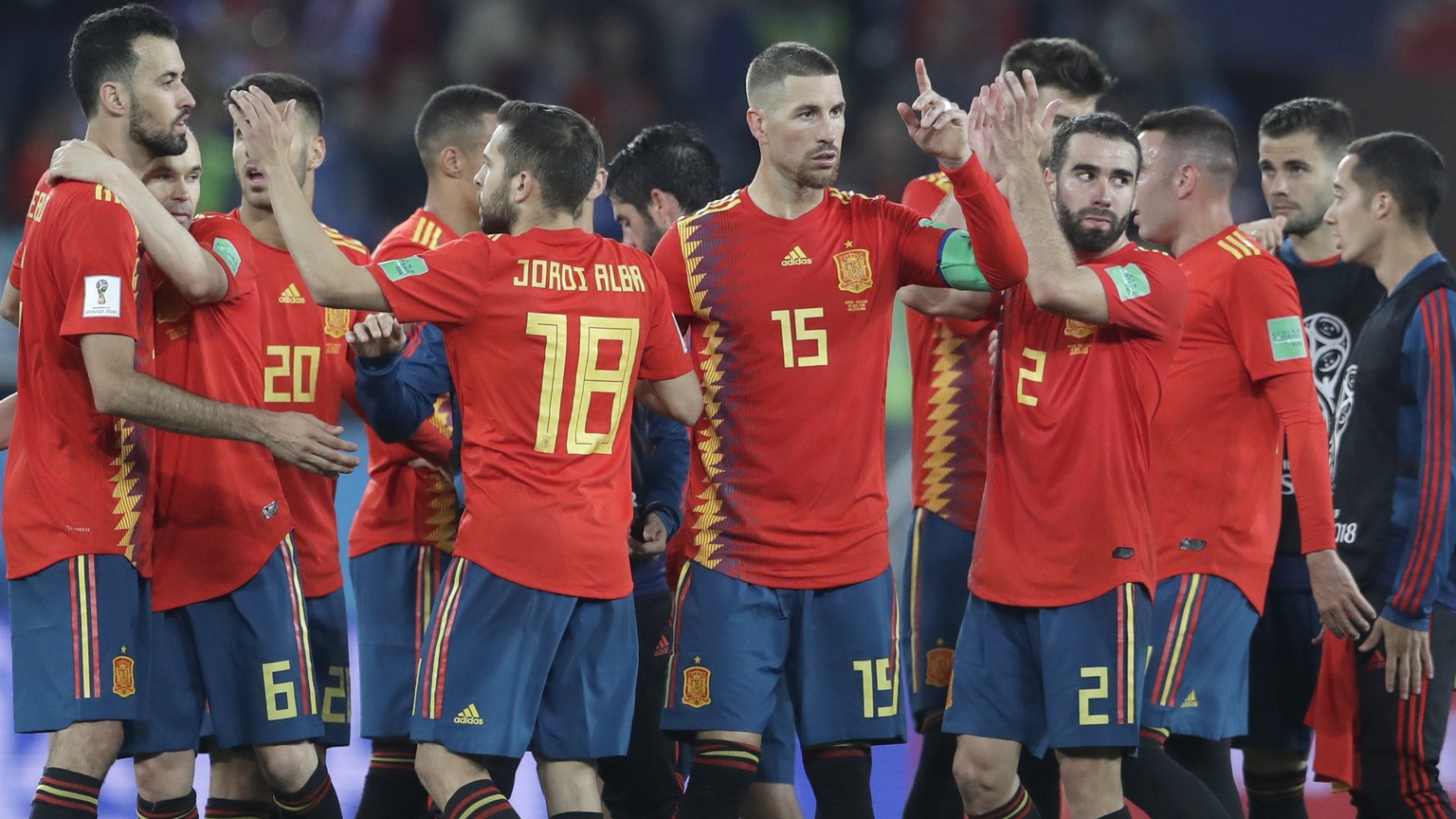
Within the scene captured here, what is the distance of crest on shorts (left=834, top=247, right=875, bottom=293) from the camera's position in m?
4.75

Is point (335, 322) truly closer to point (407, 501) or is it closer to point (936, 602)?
point (407, 501)

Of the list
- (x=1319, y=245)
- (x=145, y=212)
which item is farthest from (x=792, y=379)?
(x=1319, y=245)

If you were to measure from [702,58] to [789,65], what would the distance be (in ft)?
30.5

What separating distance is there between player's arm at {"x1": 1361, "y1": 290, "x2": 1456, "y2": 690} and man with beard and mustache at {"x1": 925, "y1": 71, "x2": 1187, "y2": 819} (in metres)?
0.99

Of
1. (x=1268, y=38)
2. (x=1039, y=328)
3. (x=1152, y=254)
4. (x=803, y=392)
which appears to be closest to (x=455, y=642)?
(x=803, y=392)

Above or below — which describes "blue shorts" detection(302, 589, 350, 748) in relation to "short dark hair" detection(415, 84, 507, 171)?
below

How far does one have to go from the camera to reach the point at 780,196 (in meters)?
4.86

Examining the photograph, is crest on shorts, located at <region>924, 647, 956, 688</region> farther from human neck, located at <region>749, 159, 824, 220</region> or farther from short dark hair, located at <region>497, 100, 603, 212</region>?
short dark hair, located at <region>497, 100, 603, 212</region>

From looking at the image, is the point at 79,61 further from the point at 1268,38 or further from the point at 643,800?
the point at 1268,38

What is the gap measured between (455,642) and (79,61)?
1959 mm

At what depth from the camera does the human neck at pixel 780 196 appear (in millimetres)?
4855

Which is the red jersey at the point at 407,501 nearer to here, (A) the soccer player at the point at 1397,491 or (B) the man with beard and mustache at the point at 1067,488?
(B) the man with beard and mustache at the point at 1067,488

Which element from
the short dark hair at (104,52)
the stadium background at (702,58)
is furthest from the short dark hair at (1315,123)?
the stadium background at (702,58)

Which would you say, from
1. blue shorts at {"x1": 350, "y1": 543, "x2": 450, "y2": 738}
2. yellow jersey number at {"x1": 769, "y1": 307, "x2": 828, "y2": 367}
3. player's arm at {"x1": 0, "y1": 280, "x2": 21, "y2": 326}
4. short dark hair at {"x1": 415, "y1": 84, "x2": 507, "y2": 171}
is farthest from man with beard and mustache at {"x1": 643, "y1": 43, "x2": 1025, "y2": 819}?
player's arm at {"x1": 0, "y1": 280, "x2": 21, "y2": 326}
